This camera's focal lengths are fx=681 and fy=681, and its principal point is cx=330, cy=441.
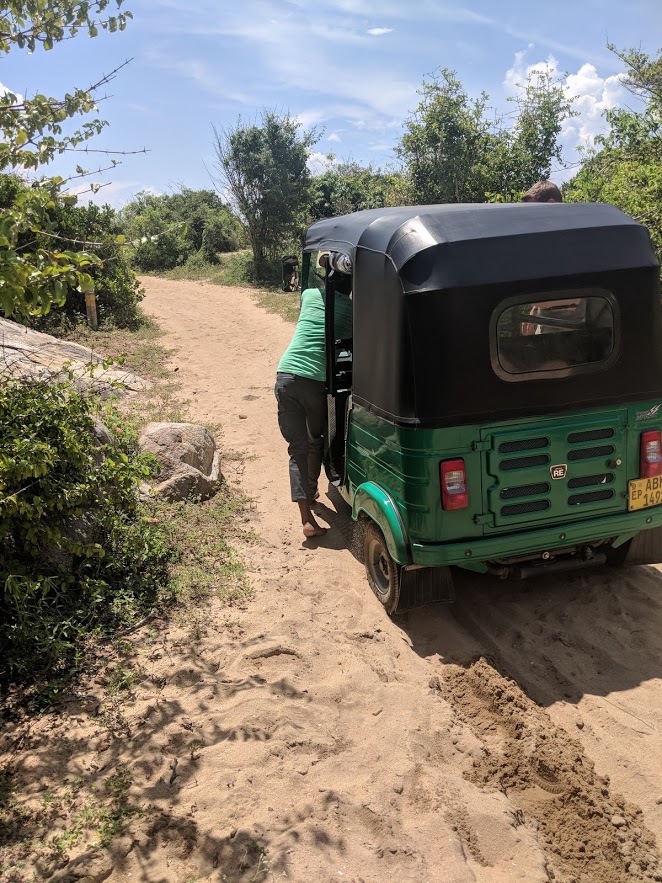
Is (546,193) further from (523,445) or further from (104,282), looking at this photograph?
(104,282)

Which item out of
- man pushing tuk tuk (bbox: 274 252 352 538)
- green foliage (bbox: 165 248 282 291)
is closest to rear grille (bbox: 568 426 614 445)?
man pushing tuk tuk (bbox: 274 252 352 538)

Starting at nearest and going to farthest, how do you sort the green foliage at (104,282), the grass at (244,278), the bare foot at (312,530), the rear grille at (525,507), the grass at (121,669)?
1. the grass at (121,669)
2. the rear grille at (525,507)
3. the bare foot at (312,530)
4. the green foliage at (104,282)
5. the grass at (244,278)

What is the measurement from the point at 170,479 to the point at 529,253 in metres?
3.18

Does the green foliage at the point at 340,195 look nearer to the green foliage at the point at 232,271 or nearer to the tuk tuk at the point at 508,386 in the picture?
the green foliage at the point at 232,271

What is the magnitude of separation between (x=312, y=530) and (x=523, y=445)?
6.40ft

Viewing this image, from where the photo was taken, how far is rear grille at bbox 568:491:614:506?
3.65 meters

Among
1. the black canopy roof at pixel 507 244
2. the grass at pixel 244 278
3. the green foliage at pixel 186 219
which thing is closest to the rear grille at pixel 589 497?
the black canopy roof at pixel 507 244

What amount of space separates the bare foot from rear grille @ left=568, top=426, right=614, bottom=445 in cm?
208

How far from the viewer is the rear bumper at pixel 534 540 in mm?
3465

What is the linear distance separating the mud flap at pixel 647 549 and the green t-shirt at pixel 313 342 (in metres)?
2.27

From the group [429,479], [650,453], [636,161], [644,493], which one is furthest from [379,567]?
[636,161]

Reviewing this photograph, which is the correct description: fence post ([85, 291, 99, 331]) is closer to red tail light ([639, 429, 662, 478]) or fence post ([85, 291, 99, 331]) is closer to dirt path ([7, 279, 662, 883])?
dirt path ([7, 279, 662, 883])

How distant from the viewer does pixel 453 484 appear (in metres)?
3.41

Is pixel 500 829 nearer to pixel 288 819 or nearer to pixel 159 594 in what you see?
pixel 288 819
